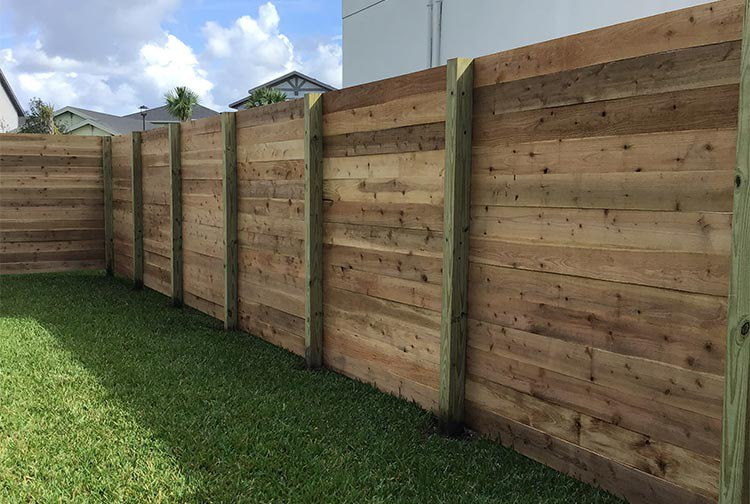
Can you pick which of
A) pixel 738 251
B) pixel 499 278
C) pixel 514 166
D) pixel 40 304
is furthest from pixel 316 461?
pixel 40 304

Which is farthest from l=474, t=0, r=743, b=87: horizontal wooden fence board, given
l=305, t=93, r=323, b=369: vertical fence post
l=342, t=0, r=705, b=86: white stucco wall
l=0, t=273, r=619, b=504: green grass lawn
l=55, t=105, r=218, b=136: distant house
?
l=55, t=105, r=218, b=136: distant house

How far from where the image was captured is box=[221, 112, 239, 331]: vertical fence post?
608 centimetres

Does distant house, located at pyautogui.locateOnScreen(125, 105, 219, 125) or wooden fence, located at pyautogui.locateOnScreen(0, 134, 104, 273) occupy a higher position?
distant house, located at pyautogui.locateOnScreen(125, 105, 219, 125)

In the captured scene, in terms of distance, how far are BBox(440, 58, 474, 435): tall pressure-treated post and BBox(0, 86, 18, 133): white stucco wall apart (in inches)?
1591

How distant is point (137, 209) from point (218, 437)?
5792 millimetres

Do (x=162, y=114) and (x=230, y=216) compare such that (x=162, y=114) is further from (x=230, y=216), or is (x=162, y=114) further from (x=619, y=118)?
(x=619, y=118)

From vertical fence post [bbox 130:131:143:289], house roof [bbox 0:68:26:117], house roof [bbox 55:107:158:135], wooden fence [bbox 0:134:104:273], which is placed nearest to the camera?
vertical fence post [bbox 130:131:143:289]

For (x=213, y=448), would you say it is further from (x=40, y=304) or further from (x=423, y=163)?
(x=40, y=304)

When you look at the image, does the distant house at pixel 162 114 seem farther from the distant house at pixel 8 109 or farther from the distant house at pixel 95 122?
the distant house at pixel 8 109

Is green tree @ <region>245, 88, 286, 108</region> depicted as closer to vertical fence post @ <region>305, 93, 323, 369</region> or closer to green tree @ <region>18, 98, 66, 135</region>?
green tree @ <region>18, 98, 66, 135</region>

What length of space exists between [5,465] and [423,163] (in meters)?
2.70

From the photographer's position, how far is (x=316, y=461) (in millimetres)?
3289

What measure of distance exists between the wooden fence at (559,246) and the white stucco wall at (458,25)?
10.4 ft

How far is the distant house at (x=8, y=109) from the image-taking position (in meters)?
38.6
